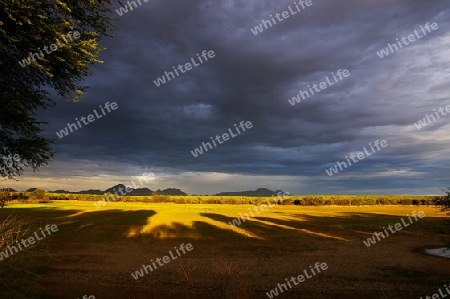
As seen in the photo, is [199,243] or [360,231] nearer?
[199,243]

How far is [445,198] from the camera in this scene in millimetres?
→ 19906

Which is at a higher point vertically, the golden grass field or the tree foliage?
the tree foliage

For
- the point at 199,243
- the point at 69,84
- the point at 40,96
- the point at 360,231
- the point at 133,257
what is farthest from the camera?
the point at 360,231

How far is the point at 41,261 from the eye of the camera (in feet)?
58.4

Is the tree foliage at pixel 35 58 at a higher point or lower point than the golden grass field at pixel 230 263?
higher

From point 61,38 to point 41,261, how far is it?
43.2 feet

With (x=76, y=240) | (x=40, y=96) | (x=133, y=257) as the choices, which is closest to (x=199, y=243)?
(x=133, y=257)

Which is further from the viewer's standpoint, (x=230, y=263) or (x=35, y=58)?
(x=230, y=263)

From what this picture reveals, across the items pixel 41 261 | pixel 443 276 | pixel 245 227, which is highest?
pixel 41 261

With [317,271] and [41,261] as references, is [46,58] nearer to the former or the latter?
[41,261]

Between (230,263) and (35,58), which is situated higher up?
(35,58)

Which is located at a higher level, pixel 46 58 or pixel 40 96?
pixel 46 58

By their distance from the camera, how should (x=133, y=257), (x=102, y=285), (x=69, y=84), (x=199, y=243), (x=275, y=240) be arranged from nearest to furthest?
(x=69, y=84) → (x=102, y=285) → (x=133, y=257) → (x=199, y=243) → (x=275, y=240)

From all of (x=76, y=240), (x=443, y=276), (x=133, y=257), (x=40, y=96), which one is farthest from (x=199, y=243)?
(x=40, y=96)
